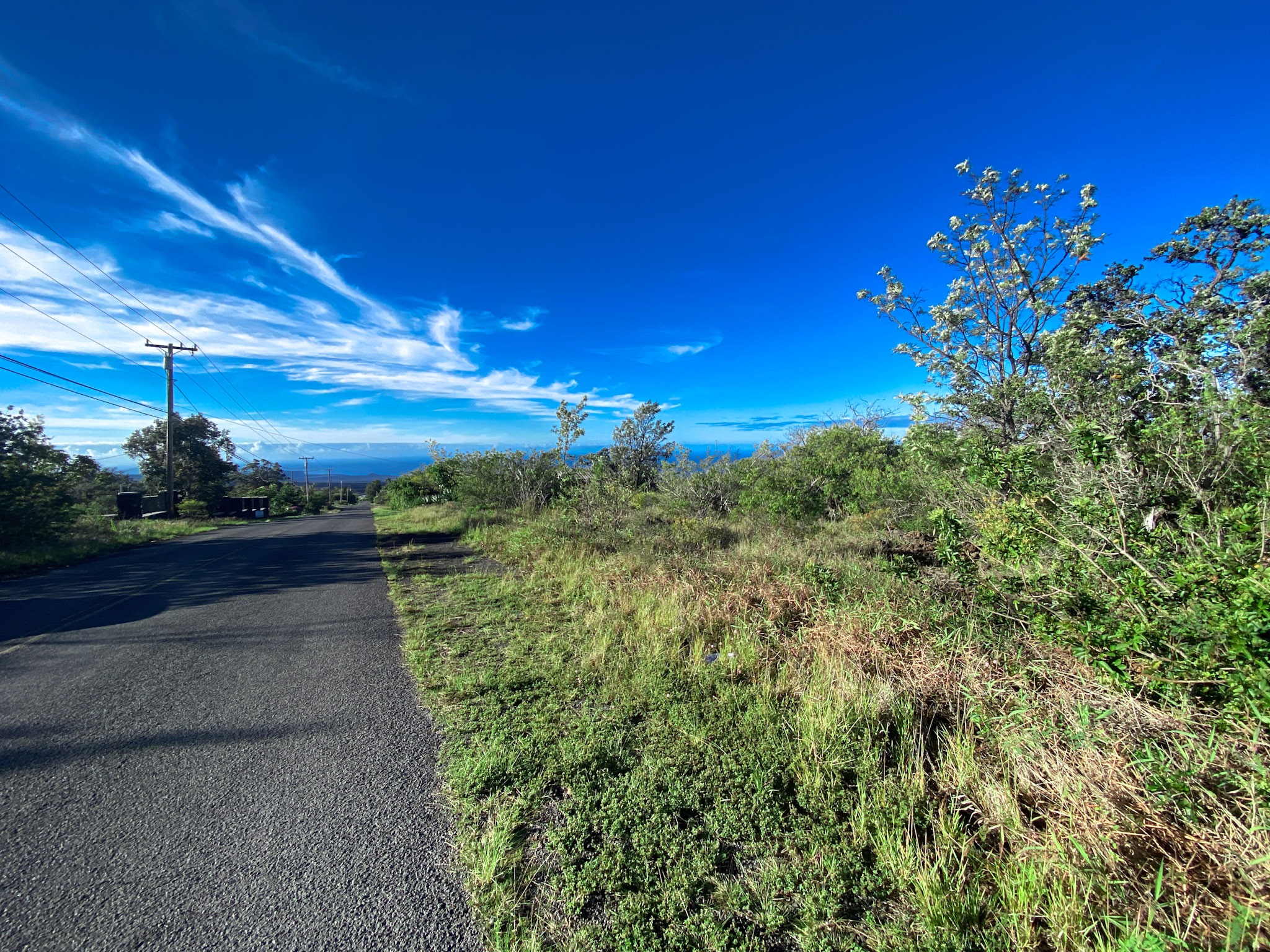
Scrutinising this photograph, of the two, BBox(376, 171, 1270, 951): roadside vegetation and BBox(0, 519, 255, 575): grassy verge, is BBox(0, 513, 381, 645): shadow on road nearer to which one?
BBox(0, 519, 255, 575): grassy verge

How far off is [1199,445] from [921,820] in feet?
9.93

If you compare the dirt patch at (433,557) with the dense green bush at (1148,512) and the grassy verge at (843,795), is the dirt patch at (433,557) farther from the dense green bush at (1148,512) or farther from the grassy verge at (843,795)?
the dense green bush at (1148,512)

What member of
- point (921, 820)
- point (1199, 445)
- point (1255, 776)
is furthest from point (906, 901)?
point (1199, 445)

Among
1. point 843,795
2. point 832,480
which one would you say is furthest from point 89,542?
point 832,480

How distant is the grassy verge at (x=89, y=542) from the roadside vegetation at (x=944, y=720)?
1040 centimetres

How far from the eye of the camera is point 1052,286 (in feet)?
27.2

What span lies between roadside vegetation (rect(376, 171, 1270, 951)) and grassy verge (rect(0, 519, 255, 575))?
1040 cm

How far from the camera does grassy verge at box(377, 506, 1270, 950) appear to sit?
171 centimetres

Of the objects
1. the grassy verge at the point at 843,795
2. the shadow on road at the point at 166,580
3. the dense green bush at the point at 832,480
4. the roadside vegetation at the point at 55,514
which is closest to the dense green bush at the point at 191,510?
the roadside vegetation at the point at 55,514

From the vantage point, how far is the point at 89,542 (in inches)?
483

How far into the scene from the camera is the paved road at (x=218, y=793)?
70.4 inches

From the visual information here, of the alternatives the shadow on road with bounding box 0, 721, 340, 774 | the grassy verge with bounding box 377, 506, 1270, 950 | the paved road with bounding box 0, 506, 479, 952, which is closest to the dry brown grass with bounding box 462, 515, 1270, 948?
the grassy verge with bounding box 377, 506, 1270, 950

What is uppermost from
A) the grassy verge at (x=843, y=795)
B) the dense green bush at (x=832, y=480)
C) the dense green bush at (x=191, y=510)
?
the dense green bush at (x=832, y=480)

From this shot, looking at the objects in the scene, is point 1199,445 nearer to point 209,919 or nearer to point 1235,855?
point 1235,855
